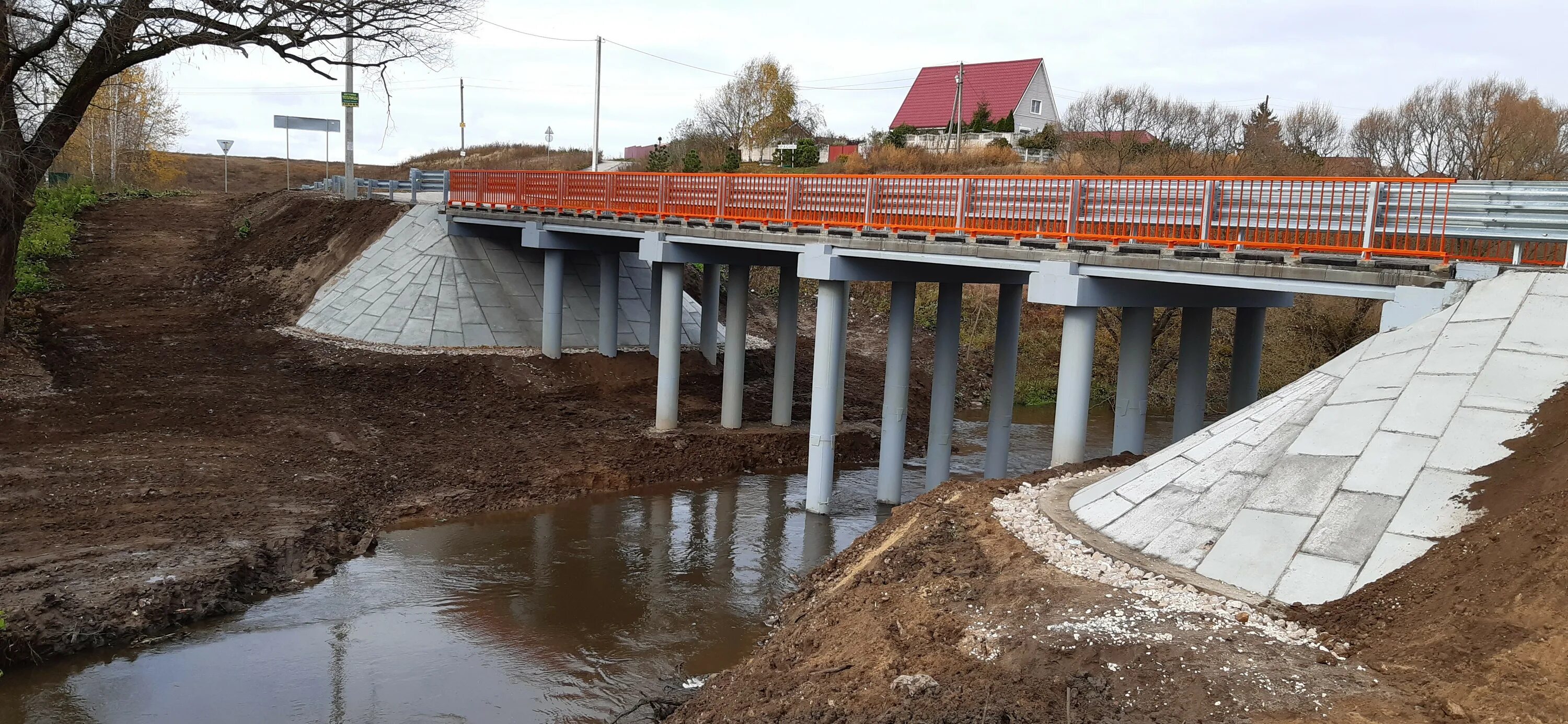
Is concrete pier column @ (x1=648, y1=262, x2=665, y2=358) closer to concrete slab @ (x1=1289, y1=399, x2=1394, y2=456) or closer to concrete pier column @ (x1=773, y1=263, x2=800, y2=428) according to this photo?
concrete pier column @ (x1=773, y1=263, x2=800, y2=428)

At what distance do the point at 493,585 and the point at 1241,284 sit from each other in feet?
31.3

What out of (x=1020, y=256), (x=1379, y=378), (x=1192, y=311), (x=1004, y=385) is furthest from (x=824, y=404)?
(x=1379, y=378)

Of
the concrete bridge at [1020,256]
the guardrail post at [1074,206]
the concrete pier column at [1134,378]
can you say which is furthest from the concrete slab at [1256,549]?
the concrete pier column at [1134,378]

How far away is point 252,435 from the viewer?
60.7 ft

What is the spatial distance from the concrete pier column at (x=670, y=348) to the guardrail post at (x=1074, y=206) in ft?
30.7

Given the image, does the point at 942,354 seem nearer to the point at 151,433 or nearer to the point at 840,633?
the point at 840,633

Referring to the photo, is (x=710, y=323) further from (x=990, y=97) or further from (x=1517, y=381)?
(x=990, y=97)

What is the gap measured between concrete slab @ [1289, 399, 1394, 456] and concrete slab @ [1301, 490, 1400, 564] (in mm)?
621

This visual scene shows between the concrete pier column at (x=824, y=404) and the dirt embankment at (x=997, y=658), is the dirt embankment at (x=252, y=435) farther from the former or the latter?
the dirt embankment at (x=997, y=658)

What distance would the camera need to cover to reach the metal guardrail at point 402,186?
99.7 feet

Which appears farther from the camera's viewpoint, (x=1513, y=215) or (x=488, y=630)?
(x=488, y=630)

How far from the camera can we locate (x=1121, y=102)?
56188 mm

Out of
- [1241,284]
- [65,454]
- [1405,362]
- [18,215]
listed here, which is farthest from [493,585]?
[18,215]

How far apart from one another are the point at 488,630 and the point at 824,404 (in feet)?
23.4
